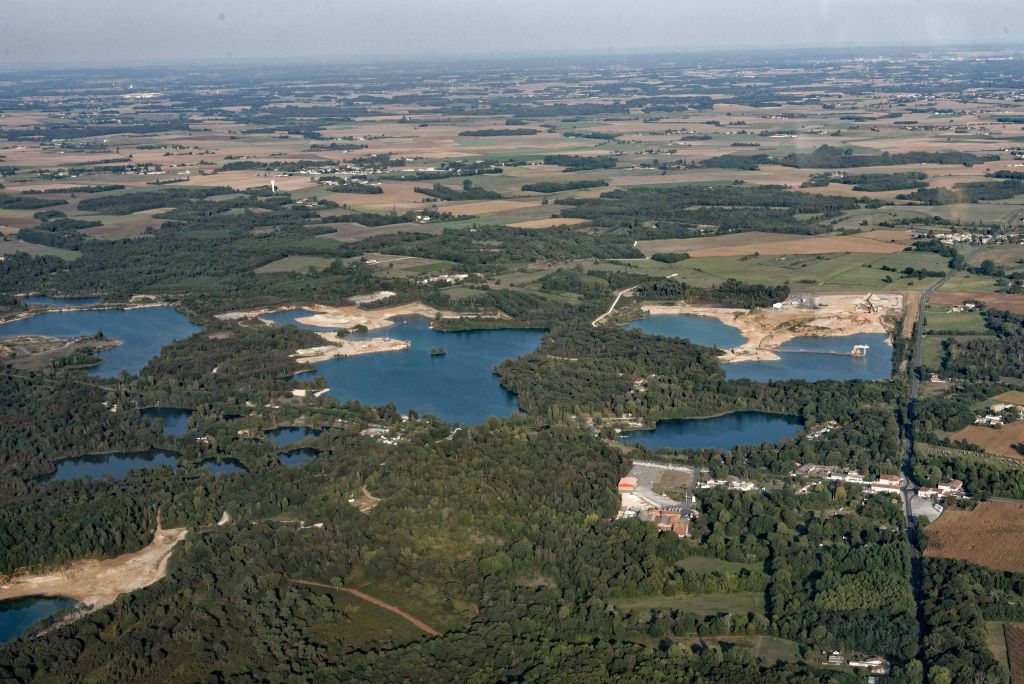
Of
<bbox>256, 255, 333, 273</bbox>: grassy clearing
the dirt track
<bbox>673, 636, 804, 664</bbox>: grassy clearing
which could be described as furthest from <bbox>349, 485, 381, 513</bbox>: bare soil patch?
<bbox>256, 255, 333, 273</bbox>: grassy clearing

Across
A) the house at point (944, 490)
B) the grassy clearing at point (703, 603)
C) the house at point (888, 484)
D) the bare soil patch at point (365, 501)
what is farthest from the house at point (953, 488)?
the bare soil patch at point (365, 501)

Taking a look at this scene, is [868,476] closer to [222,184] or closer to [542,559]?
[542,559]

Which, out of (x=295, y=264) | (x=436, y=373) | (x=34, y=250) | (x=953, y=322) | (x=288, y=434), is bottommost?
(x=288, y=434)

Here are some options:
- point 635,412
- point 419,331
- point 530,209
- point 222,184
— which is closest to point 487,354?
point 419,331

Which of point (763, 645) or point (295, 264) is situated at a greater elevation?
point (295, 264)

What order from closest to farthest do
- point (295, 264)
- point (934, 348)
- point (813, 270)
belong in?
point (934, 348) → point (813, 270) → point (295, 264)

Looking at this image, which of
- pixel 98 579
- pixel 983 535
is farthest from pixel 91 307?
pixel 983 535

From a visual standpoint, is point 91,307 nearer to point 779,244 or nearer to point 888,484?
point 779,244
